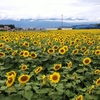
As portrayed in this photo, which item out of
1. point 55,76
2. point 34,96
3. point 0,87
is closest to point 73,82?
point 55,76

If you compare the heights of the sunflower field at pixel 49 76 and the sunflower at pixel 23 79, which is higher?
the sunflower at pixel 23 79

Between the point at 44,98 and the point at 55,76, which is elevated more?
the point at 55,76

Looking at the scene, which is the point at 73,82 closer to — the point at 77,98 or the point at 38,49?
the point at 77,98

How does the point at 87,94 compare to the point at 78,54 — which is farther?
the point at 78,54

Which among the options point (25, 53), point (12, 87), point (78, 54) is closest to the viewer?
point (12, 87)

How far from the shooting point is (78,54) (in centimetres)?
577

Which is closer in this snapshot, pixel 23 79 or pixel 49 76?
pixel 23 79

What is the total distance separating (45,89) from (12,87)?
35cm

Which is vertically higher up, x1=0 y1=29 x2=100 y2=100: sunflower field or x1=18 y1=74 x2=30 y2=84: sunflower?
x1=18 y1=74 x2=30 y2=84: sunflower

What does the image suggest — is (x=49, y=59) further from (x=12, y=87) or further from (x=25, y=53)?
(x=12, y=87)

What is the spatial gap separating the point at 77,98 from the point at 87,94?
32 centimetres

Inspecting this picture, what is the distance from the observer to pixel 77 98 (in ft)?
10.3

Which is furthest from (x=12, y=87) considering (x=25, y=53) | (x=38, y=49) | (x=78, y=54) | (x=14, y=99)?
(x=38, y=49)

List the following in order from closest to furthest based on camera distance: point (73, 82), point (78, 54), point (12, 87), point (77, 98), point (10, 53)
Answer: point (77, 98) → point (12, 87) → point (73, 82) → point (78, 54) → point (10, 53)
